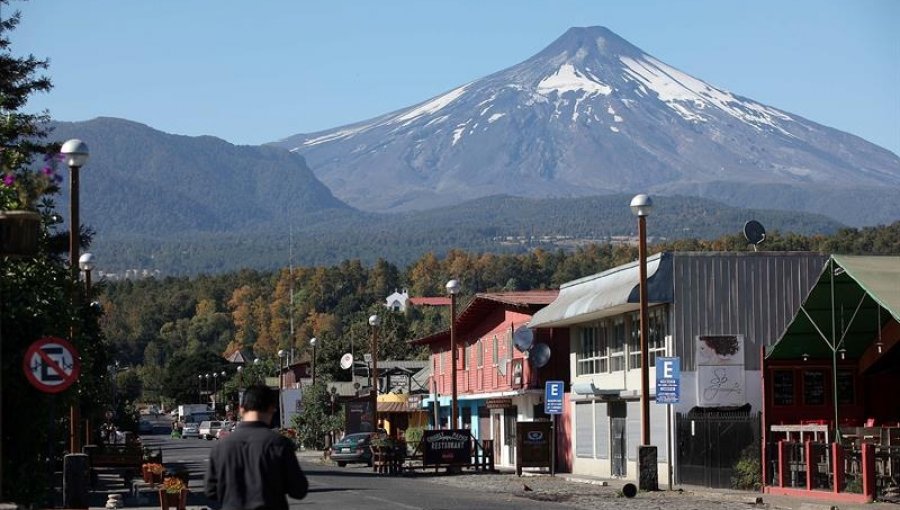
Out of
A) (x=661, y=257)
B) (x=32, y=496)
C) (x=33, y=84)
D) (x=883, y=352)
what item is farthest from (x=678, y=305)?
(x=32, y=496)

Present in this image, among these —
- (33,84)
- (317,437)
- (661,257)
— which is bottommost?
(317,437)

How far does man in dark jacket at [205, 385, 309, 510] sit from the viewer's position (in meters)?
12.6

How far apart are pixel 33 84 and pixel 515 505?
59.6ft

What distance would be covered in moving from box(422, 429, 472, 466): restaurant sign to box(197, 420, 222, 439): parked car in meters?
52.2

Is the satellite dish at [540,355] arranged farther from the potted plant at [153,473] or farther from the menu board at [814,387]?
the potted plant at [153,473]

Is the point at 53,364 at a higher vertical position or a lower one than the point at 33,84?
lower

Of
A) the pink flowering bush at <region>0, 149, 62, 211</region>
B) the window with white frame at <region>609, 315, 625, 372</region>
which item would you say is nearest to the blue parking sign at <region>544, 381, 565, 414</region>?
the window with white frame at <region>609, 315, 625, 372</region>

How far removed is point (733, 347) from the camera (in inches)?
1604

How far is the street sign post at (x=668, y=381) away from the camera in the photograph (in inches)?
1355

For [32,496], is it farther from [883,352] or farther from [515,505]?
[883,352]

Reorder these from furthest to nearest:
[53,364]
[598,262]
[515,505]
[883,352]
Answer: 1. [598,262]
2. [883,352]
3. [515,505]
4. [53,364]

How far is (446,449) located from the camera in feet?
161

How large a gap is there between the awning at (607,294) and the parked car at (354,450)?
35.3 feet

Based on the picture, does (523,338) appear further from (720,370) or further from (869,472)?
(869,472)
